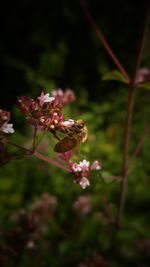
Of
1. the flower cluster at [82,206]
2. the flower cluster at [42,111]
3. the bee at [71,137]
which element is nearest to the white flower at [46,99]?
the flower cluster at [42,111]

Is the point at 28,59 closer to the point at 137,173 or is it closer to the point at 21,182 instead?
the point at 21,182

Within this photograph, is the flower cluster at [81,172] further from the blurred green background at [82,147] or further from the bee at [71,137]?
the bee at [71,137]

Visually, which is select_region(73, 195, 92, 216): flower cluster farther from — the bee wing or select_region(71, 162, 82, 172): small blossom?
the bee wing

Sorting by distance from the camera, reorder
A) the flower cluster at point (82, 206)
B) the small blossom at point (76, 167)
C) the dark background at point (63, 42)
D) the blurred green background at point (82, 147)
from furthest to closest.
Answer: the dark background at point (63, 42) → the flower cluster at point (82, 206) → the blurred green background at point (82, 147) → the small blossom at point (76, 167)

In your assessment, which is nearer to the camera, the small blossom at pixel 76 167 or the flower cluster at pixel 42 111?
the flower cluster at pixel 42 111

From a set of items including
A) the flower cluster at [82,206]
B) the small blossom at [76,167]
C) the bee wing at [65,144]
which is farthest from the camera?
the flower cluster at [82,206]

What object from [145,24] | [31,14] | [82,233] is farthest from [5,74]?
[145,24]
